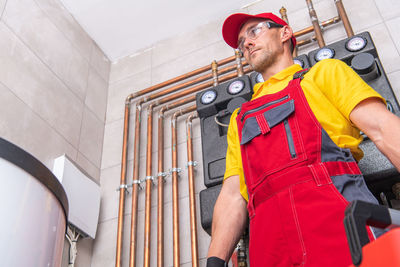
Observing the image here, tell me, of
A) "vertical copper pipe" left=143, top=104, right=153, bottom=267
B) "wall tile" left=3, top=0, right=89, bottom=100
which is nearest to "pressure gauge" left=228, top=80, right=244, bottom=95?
"vertical copper pipe" left=143, top=104, right=153, bottom=267

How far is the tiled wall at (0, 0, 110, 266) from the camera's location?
240 centimetres

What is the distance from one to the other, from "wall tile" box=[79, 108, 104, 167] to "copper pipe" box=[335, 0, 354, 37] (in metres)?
1.80

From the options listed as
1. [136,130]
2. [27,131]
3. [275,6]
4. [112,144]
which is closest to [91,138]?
[112,144]

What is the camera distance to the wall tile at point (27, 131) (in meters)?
2.28

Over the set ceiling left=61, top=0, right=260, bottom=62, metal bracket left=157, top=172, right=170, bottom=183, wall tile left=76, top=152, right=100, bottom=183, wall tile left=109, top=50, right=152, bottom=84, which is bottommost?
metal bracket left=157, top=172, right=170, bottom=183

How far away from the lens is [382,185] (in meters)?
1.73

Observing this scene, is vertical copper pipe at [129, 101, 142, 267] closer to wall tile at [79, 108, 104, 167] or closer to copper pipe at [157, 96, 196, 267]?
copper pipe at [157, 96, 196, 267]

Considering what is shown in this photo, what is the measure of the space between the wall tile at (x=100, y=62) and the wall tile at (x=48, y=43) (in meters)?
0.13

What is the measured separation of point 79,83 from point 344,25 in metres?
1.82

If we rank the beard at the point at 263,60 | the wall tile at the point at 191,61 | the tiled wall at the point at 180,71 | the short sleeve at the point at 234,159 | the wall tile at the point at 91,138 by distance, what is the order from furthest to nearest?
the wall tile at the point at 191,61, the wall tile at the point at 91,138, the tiled wall at the point at 180,71, the beard at the point at 263,60, the short sleeve at the point at 234,159

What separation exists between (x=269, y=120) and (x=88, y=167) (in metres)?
1.78

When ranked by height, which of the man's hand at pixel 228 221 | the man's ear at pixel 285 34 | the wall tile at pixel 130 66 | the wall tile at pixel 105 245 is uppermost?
the wall tile at pixel 130 66

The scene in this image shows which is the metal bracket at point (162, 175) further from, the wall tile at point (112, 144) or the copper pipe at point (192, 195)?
the wall tile at point (112, 144)

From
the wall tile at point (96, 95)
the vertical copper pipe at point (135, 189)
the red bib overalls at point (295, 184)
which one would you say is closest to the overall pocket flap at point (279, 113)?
the red bib overalls at point (295, 184)
